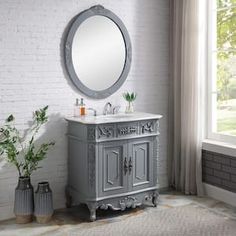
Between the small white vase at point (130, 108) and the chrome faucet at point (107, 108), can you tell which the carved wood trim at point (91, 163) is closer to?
the chrome faucet at point (107, 108)

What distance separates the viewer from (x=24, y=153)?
405 centimetres

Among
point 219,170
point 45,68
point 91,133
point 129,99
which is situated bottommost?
point 219,170

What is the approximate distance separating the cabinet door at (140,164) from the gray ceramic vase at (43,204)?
0.82 meters

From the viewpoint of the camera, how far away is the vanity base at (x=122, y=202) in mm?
3898

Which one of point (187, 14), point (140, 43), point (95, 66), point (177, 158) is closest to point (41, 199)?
point (95, 66)

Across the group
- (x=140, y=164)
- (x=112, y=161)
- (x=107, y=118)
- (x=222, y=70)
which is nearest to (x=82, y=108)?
(x=107, y=118)

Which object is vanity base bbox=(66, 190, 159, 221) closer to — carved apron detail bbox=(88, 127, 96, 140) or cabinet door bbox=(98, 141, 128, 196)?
cabinet door bbox=(98, 141, 128, 196)

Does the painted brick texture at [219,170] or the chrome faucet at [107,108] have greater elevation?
the chrome faucet at [107,108]

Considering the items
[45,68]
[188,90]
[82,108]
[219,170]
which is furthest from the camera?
[188,90]

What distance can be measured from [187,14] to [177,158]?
167 cm

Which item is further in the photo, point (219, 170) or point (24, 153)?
point (219, 170)

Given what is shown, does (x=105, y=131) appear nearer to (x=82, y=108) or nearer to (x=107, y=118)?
(x=107, y=118)

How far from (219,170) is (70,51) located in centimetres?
205

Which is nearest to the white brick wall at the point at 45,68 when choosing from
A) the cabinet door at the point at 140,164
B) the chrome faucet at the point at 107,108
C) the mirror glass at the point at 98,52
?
the chrome faucet at the point at 107,108
